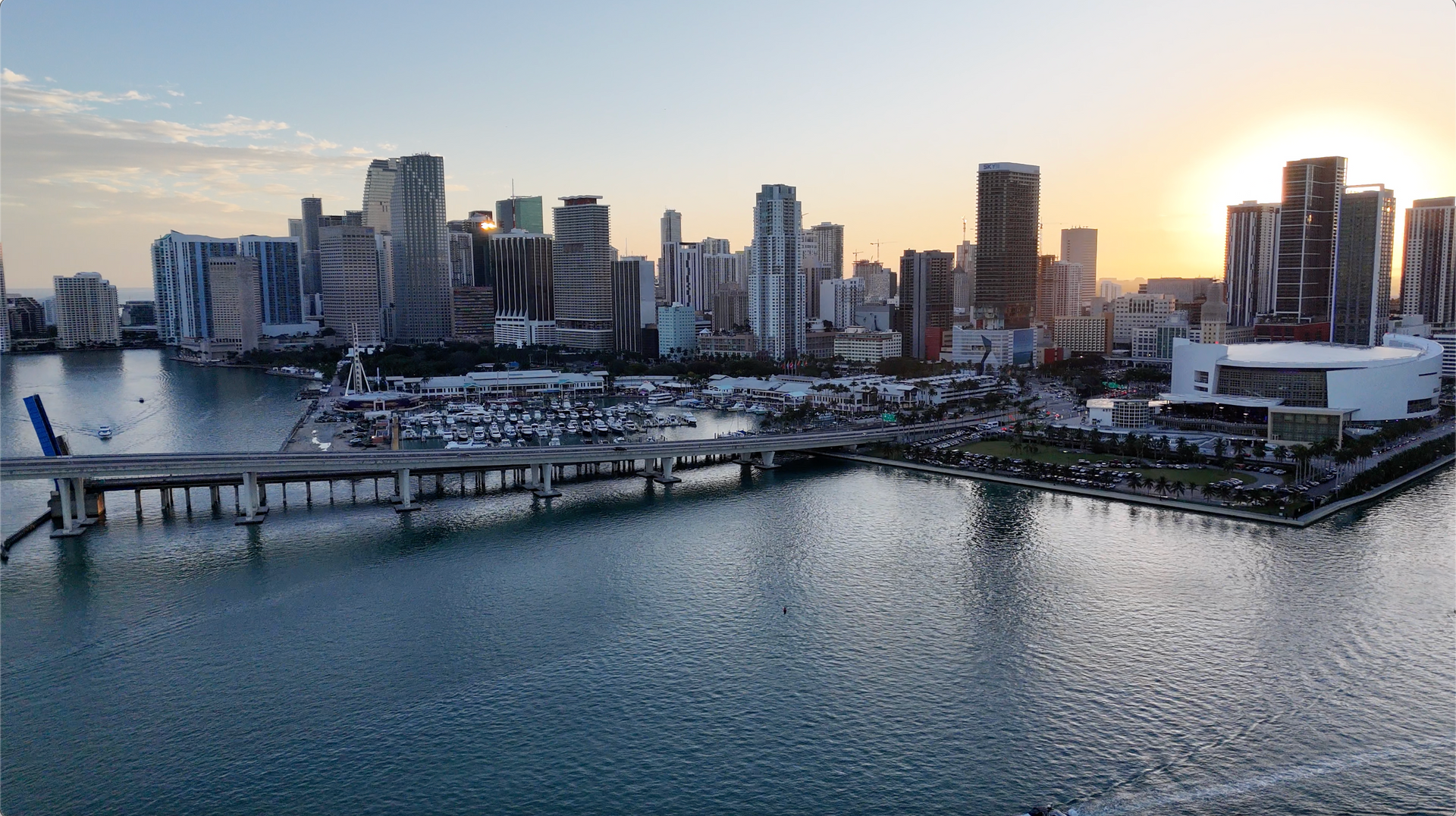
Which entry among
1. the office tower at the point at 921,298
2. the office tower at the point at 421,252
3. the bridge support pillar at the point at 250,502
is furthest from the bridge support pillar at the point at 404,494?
the office tower at the point at 421,252

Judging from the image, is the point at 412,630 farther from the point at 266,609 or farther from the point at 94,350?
the point at 94,350

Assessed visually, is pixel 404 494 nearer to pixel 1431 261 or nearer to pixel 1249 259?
pixel 1249 259

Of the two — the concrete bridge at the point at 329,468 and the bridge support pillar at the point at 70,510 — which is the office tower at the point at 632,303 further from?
the bridge support pillar at the point at 70,510

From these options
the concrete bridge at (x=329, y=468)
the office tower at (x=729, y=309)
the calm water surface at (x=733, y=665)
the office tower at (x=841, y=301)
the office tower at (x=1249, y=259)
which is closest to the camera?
the calm water surface at (x=733, y=665)

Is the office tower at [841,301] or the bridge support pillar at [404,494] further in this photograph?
the office tower at [841,301]

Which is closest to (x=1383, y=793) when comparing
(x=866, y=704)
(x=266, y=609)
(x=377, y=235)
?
(x=866, y=704)

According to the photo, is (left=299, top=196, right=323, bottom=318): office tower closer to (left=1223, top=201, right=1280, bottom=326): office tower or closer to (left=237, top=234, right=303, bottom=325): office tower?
(left=237, top=234, right=303, bottom=325): office tower

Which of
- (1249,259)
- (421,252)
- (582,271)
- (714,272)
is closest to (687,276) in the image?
(714,272)
